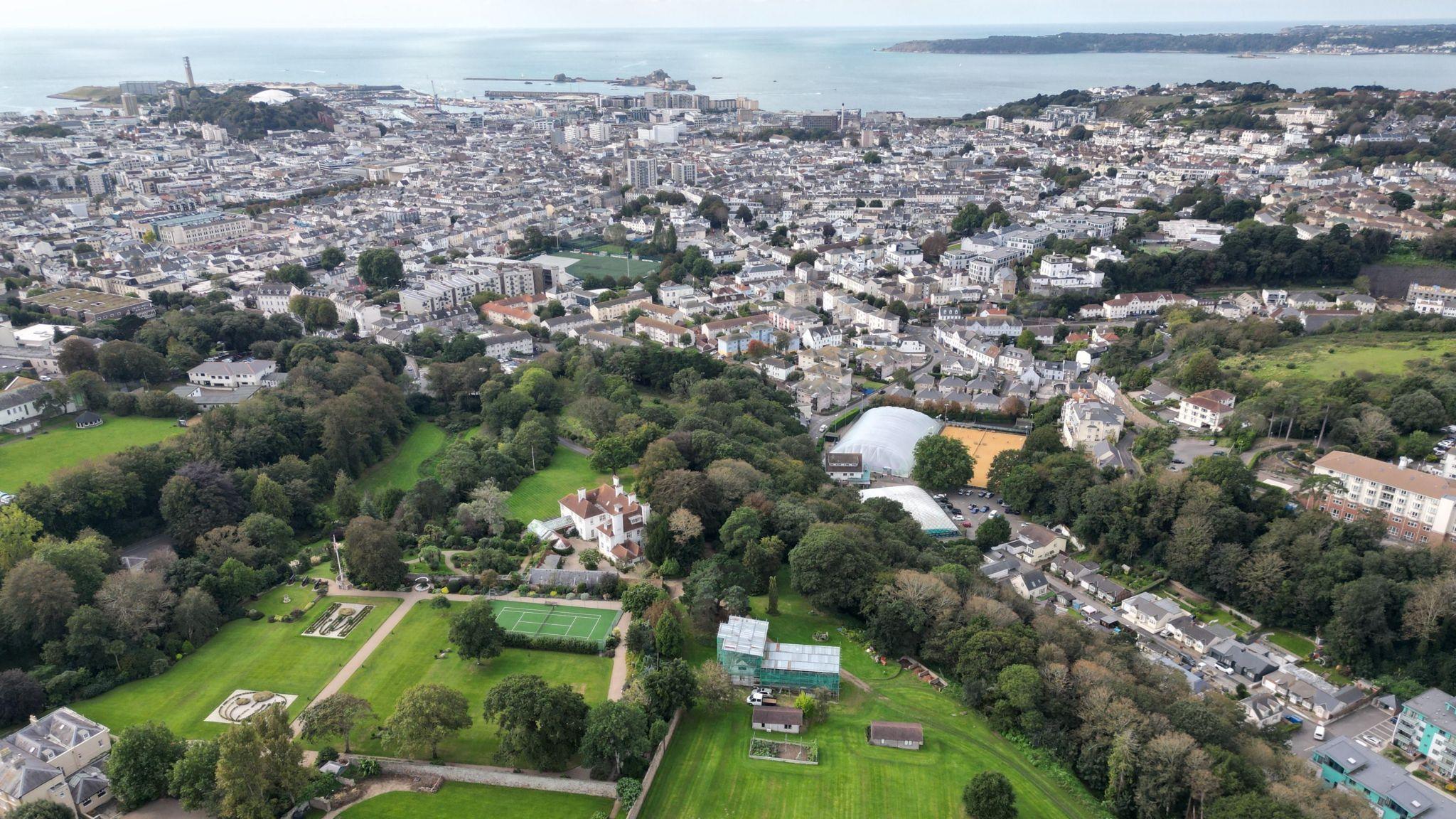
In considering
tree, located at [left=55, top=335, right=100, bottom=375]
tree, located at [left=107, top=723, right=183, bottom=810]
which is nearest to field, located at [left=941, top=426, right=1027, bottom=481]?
tree, located at [left=107, top=723, right=183, bottom=810]

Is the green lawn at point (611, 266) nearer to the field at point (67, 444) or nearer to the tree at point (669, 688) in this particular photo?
the field at point (67, 444)

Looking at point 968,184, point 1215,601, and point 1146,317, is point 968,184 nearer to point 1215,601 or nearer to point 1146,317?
point 1146,317

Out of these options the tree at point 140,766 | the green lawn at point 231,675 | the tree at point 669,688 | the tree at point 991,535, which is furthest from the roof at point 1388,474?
the tree at point 140,766

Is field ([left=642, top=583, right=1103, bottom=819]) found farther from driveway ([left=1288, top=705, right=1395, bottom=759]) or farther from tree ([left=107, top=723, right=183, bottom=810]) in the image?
tree ([left=107, top=723, right=183, bottom=810])

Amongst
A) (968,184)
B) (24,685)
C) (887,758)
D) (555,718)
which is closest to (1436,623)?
(887,758)

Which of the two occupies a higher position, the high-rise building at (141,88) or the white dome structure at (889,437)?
the high-rise building at (141,88)
